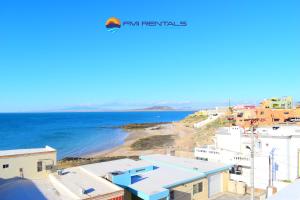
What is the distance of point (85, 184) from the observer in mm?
14008

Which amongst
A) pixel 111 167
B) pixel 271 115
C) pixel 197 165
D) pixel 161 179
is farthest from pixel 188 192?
pixel 271 115

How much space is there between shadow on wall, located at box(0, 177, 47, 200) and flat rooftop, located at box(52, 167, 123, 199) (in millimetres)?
1320

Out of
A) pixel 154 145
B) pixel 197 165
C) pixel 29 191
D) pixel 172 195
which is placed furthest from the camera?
pixel 154 145

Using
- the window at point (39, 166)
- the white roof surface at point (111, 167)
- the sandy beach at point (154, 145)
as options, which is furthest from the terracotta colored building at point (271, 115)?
the window at point (39, 166)

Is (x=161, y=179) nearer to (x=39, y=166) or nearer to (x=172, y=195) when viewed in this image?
(x=172, y=195)

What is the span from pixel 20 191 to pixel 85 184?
10.5 ft

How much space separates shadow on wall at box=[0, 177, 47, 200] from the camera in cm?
1251

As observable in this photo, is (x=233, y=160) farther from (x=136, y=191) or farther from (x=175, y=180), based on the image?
(x=136, y=191)

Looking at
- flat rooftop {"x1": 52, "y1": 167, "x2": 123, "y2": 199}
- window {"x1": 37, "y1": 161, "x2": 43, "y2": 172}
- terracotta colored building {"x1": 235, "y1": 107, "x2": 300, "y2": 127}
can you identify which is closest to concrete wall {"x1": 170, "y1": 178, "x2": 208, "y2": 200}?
flat rooftop {"x1": 52, "y1": 167, "x2": 123, "y2": 199}

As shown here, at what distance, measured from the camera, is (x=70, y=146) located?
205 feet

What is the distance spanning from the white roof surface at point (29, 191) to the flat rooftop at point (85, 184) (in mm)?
612

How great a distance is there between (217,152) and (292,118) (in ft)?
133

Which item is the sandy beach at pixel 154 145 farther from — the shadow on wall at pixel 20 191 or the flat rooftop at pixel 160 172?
the shadow on wall at pixel 20 191

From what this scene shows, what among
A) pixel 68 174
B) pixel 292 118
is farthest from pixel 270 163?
pixel 292 118
